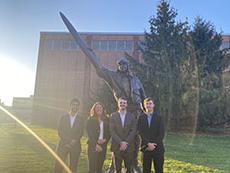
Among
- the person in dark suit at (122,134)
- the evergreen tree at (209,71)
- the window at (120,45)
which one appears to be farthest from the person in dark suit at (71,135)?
the window at (120,45)

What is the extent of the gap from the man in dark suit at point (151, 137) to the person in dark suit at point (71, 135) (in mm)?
1232

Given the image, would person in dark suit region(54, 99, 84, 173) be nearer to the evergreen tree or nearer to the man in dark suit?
the man in dark suit

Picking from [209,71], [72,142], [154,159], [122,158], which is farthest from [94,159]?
[209,71]

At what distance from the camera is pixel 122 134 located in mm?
5234

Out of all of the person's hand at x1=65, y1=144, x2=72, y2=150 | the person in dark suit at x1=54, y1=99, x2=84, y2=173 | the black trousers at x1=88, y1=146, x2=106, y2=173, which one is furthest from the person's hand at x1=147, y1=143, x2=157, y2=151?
the person's hand at x1=65, y1=144, x2=72, y2=150

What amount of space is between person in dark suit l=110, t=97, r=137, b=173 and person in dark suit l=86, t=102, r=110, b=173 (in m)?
0.59

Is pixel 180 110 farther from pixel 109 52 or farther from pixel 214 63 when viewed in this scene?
pixel 109 52

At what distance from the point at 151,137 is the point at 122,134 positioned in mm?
478

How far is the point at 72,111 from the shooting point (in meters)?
5.95

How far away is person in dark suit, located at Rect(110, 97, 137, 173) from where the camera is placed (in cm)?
520

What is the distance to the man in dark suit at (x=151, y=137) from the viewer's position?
206 inches

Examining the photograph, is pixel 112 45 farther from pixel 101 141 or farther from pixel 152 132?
pixel 152 132

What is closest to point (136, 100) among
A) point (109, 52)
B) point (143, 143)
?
point (143, 143)

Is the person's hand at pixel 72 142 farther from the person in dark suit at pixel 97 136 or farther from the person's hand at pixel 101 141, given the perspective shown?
the person's hand at pixel 101 141
